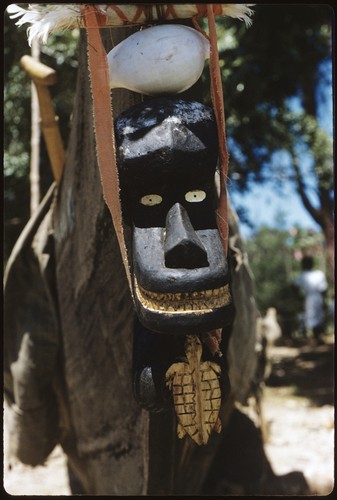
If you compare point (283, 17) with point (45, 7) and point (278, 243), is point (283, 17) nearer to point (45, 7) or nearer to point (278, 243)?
point (45, 7)

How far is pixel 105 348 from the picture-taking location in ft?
7.95

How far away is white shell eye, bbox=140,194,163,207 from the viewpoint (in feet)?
4.98

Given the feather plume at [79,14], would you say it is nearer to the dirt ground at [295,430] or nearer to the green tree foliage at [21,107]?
the dirt ground at [295,430]

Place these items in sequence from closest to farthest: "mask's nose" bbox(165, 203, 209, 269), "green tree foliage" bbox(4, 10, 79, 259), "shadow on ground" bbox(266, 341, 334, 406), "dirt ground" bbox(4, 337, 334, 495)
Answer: "mask's nose" bbox(165, 203, 209, 269)
"dirt ground" bbox(4, 337, 334, 495)
"green tree foliage" bbox(4, 10, 79, 259)
"shadow on ground" bbox(266, 341, 334, 406)

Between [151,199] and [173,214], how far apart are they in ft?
0.27

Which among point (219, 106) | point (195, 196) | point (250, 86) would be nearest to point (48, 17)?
point (219, 106)

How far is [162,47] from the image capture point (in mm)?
1515

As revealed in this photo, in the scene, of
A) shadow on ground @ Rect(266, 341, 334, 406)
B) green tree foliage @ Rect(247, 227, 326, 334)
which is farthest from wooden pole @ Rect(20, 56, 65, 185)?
green tree foliage @ Rect(247, 227, 326, 334)

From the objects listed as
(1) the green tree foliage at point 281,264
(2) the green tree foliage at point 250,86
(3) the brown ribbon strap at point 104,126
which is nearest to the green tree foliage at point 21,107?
(2) the green tree foliage at point 250,86

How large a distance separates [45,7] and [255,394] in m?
2.80

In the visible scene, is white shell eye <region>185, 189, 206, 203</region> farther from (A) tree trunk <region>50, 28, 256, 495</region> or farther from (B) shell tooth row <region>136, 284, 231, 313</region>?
(A) tree trunk <region>50, 28, 256, 495</region>

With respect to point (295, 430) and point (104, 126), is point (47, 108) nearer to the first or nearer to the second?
point (104, 126)

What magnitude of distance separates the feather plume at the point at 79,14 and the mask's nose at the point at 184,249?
606 mm

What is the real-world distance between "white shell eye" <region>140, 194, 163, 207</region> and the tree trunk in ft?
1.16
